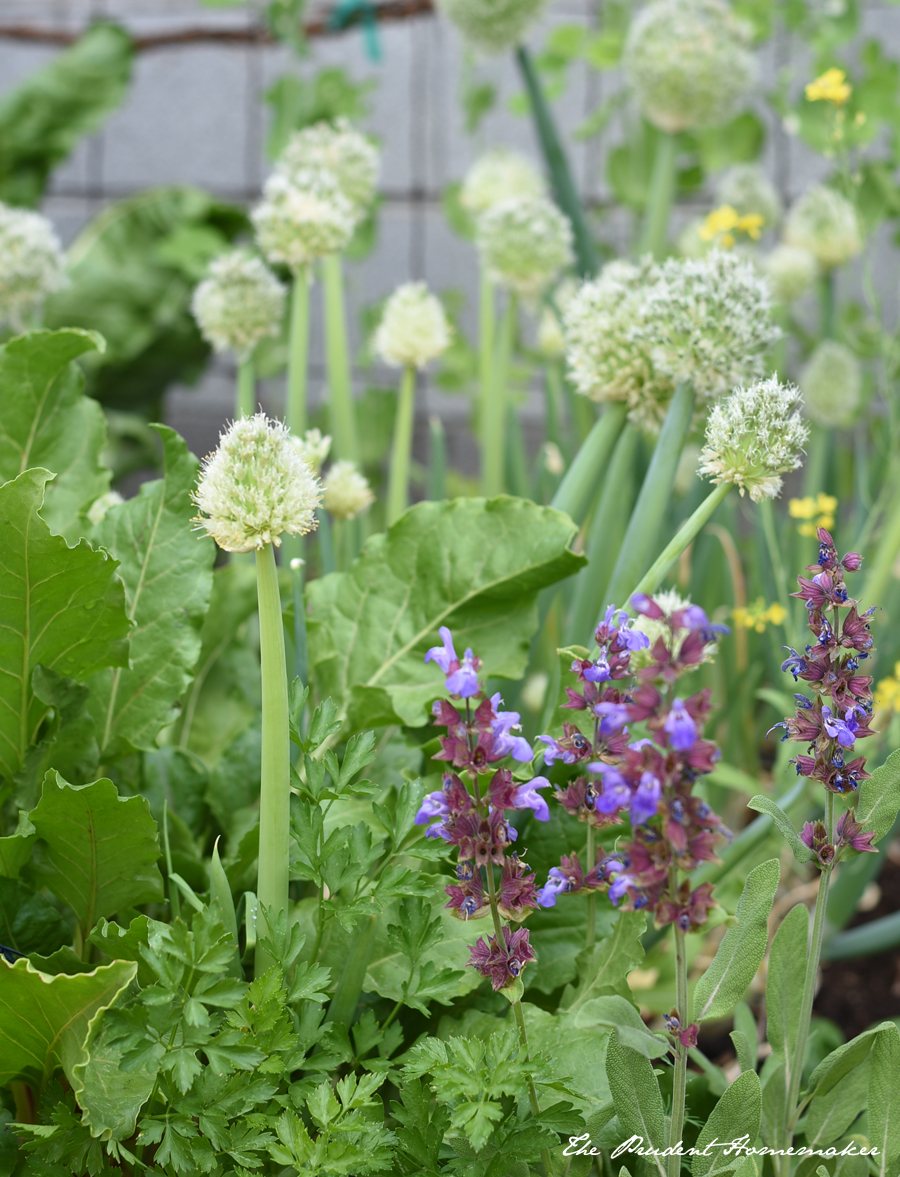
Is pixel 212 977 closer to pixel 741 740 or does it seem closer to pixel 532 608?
pixel 532 608

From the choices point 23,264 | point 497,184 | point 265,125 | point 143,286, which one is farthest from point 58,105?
point 23,264

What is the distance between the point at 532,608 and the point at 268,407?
129 centimetres

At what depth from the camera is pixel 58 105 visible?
2074 millimetres

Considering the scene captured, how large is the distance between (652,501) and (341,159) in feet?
1.73

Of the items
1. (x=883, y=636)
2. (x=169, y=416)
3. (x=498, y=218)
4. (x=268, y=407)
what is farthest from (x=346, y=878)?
(x=169, y=416)

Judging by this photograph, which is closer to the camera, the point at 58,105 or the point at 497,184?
the point at 497,184

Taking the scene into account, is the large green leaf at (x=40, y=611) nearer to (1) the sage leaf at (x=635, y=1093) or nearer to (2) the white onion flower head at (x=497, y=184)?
(1) the sage leaf at (x=635, y=1093)

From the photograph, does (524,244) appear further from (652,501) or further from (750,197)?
(750,197)

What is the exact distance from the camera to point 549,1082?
52cm

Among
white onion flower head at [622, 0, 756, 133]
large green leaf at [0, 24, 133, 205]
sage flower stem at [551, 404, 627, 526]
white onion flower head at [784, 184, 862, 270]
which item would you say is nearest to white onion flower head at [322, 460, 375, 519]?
sage flower stem at [551, 404, 627, 526]

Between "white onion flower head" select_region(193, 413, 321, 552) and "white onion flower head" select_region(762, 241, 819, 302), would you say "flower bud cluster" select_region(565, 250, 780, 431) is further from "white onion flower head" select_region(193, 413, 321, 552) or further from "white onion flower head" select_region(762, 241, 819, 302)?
"white onion flower head" select_region(762, 241, 819, 302)

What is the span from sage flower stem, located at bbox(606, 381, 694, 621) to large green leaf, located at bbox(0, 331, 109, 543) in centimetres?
41

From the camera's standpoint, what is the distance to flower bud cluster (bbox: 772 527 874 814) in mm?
511

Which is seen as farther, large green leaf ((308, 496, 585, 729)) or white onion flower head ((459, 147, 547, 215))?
white onion flower head ((459, 147, 547, 215))
